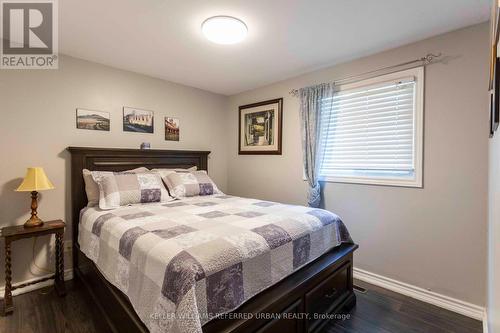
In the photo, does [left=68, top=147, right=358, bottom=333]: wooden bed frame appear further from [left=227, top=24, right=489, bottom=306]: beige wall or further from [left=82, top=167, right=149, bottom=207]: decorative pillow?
[left=227, top=24, right=489, bottom=306]: beige wall

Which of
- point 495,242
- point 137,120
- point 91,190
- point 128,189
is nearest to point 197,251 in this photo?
point 495,242

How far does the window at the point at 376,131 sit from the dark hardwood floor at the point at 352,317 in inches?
43.1

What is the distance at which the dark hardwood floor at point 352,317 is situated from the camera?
6.05 ft

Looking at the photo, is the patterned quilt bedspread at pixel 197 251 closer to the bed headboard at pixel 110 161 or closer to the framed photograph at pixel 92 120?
the bed headboard at pixel 110 161

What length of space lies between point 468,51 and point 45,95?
3948mm

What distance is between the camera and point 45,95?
2492 millimetres

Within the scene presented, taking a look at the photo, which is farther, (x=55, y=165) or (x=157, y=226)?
(x=55, y=165)

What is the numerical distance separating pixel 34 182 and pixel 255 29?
238cm

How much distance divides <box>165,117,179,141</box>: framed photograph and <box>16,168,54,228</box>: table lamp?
151cm

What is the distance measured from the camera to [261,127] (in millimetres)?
3678

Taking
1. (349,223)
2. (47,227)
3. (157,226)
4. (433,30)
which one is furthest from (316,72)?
(47,227)

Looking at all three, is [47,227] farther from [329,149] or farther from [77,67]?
[329,149]

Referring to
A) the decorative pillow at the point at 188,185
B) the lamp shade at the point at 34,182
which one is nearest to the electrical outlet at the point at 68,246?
the lamp shade at the point at 34,182

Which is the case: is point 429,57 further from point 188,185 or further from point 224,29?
point 188,185
